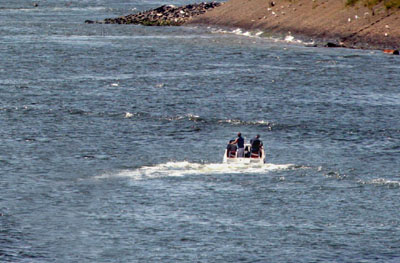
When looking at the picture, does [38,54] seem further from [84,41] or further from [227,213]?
[227,213]

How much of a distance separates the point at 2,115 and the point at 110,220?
3694 cm

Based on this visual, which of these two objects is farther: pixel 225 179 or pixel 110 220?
pixel 225 179

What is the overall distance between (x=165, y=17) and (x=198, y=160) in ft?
411

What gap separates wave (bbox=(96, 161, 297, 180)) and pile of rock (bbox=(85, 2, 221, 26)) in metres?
117

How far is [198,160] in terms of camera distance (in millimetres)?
68938

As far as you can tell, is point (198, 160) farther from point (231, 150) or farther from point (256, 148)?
point (256, 148)

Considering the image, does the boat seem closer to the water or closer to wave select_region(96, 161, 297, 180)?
wave select_region(96, 161, 297, 180)

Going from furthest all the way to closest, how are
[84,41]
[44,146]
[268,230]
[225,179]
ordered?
[84,41]
[44,146]
[225,179]
[268,230]

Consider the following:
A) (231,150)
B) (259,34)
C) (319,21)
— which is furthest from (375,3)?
(231,150)

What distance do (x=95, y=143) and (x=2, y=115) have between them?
1698 centimetres

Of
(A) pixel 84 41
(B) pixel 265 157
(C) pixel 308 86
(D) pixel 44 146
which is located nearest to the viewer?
(B) pixel 265 157

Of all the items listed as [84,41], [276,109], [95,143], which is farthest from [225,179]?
[84,41]

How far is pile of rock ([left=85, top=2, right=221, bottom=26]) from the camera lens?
185 metres

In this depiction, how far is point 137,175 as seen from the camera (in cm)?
6494
